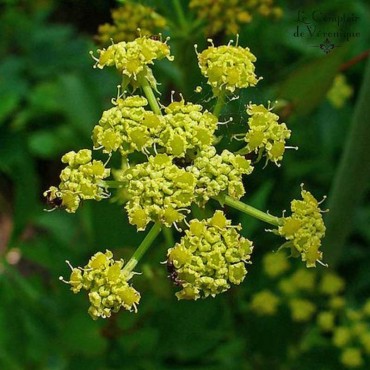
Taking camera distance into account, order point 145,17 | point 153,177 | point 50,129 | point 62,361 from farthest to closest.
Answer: point 50,129, point 62,361, point 145,17, point 153,177

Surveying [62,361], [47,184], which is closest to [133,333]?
[62,361]

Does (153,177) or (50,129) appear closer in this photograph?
(153,177)

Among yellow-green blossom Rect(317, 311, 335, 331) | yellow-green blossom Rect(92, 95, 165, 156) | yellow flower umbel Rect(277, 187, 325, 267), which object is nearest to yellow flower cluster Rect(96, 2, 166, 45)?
yellow-green blossom Rect(92, 95, 165, 156)

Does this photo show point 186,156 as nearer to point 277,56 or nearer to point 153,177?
point 153,177

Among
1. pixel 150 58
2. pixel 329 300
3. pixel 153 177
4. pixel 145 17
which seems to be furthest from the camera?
pixel 329 300

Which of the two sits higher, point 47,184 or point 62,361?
point 47,184
